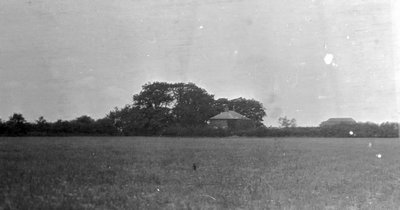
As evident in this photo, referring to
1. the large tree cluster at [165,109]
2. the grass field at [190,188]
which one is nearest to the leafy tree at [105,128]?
the large tree cluster at [165,109]

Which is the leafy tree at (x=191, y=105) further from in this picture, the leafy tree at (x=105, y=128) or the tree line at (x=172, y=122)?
the leafy tree at (x=105, y=128)

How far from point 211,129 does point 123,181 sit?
59.3 m

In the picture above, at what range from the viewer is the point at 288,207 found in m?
8.04

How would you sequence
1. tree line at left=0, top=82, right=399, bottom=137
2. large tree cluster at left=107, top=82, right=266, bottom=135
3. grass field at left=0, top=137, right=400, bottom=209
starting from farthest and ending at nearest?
1. large tree cluster at left=107, top=82, right=266, bottom=135
2. tree line at left=0, top=82, right=399, bottom=137
3. grass field at left=0, top=137, right=400, bottom=209

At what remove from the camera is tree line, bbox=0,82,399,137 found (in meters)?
68.0

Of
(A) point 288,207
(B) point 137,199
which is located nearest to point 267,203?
(A) point 288,207

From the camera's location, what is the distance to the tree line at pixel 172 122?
6800cm

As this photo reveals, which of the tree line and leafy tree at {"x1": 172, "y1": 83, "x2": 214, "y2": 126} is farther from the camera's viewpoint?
leafy tree at {"x1": 172, "y1": 83, "x2": 214, "y2": 126}

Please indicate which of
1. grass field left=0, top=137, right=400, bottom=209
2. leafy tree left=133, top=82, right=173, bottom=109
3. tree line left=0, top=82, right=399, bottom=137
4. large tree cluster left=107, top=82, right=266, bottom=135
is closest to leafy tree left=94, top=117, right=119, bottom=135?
tree line left=0, top=82, right=399, bottom=137

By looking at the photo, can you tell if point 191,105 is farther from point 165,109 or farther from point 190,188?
point 190,188

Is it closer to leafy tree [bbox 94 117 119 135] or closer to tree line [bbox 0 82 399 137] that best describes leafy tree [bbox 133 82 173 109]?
tree line [bbox 0 82 399 137]

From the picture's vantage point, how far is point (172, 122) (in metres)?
90.9

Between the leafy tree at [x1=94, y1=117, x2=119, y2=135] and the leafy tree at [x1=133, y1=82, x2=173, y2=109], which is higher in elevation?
the leafy tree at [x1=133, y1=82, x2=173, y2=109]

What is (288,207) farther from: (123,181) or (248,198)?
(123,181)
